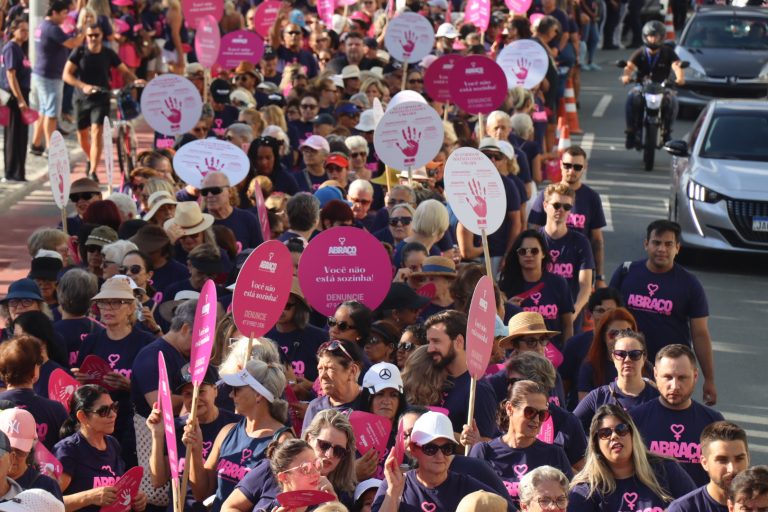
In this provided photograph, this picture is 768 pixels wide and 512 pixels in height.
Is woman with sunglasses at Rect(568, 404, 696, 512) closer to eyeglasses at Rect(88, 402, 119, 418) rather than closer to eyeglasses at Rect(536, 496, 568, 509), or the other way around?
eyeglasses at Rect(536, 496, 568, 509)

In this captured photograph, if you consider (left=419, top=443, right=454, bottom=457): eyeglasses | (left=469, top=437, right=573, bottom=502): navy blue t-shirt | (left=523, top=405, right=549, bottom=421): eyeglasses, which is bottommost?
(left=469, top=437, right=573, bottom=502): navy blue t-shirt

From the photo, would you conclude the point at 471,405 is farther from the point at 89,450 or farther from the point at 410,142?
the point at 410,142

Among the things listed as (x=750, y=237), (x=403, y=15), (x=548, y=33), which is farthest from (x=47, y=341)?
(x=548, y=33)

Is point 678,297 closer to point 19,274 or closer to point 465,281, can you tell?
point 465,281

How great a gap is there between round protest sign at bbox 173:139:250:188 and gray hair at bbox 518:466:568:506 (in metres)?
6.74

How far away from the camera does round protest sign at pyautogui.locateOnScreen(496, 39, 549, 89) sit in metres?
18.0

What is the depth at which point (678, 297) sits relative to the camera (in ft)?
35.2

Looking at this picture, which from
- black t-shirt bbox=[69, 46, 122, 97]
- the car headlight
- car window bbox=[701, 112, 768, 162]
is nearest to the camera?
the car headlight

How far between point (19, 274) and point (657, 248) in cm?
683

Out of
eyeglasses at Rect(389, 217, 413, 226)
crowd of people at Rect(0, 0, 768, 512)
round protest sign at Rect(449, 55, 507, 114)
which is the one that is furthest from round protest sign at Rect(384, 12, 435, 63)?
eyeglasses at Rect(389, 217, 413, 226)

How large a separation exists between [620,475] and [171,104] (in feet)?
27.8

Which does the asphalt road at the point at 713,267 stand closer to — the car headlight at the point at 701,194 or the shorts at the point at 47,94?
the car headlight at the point at 701,194

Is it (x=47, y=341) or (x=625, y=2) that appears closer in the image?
(x=47, y=341)

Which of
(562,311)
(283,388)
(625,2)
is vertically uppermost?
(283,388)
